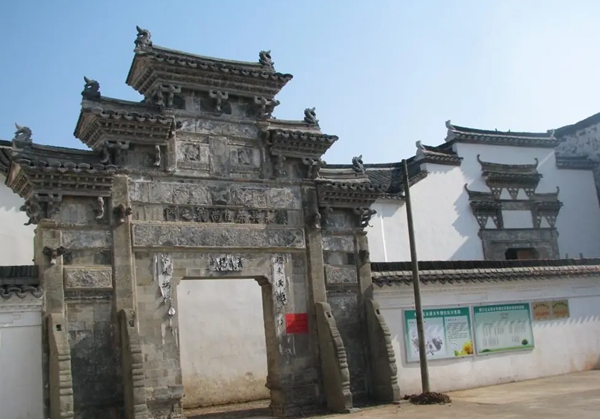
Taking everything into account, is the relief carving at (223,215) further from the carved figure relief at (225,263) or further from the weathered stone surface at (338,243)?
the weathered stone surface at (338,243)

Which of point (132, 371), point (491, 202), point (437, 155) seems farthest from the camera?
point (491, 202)

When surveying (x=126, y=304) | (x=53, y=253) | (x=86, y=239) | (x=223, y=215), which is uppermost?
(x=223, y=215)

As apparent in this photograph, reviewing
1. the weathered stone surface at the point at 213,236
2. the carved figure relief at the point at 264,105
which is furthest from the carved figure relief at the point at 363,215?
the carved figure relief at the point at 264,105

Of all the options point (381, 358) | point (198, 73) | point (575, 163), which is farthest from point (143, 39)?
point (575, 163)

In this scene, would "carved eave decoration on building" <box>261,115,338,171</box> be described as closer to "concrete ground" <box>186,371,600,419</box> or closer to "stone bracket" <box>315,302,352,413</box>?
"stone bracket" <box>315,302,352,413</box>

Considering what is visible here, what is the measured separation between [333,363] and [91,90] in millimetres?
6837

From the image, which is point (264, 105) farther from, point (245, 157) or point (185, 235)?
point (185, 235)

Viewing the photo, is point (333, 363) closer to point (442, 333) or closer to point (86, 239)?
point (442, 333)

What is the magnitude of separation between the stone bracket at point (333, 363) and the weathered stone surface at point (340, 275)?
2.29ft

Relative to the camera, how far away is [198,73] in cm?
1320

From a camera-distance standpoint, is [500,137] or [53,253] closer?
[53,253]

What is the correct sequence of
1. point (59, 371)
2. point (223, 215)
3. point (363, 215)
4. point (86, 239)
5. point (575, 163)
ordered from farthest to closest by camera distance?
point (575, 163) < point (363, 215) < point (223, 215) < point (86, 239) < point (59, 371)

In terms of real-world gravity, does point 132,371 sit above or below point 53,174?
below

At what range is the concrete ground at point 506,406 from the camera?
37.6 ft
